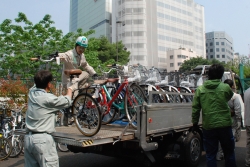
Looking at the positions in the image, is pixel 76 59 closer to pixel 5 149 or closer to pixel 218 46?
pixel 5 149

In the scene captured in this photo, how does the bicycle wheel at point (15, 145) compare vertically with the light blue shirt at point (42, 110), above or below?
below

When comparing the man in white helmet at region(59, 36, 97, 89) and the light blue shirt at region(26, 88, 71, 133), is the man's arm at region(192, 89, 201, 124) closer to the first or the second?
the light blue shirt at region(26, 88, 71, 133)

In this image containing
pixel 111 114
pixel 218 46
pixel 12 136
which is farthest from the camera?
pixel 218 46

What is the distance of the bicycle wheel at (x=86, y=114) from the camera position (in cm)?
462

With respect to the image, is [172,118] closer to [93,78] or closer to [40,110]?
[93,78]

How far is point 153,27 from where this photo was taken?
68188mm

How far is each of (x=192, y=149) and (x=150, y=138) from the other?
1452 millimetres

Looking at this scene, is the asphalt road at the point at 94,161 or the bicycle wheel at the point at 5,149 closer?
the asphalt road at the point at 94,161

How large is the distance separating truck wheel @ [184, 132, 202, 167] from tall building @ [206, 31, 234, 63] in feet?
354

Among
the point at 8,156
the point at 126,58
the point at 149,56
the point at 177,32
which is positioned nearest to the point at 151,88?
the point at 8,156

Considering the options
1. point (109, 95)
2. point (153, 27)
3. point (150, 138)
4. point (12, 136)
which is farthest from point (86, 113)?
point (153, 27)

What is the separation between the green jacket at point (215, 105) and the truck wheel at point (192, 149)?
1.31 meters

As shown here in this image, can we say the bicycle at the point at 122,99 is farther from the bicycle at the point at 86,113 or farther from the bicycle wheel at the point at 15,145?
the bicycle wheel at the point at 15,145

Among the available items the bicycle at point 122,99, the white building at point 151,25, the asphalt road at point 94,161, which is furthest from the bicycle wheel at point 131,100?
the white building at point 151,25
